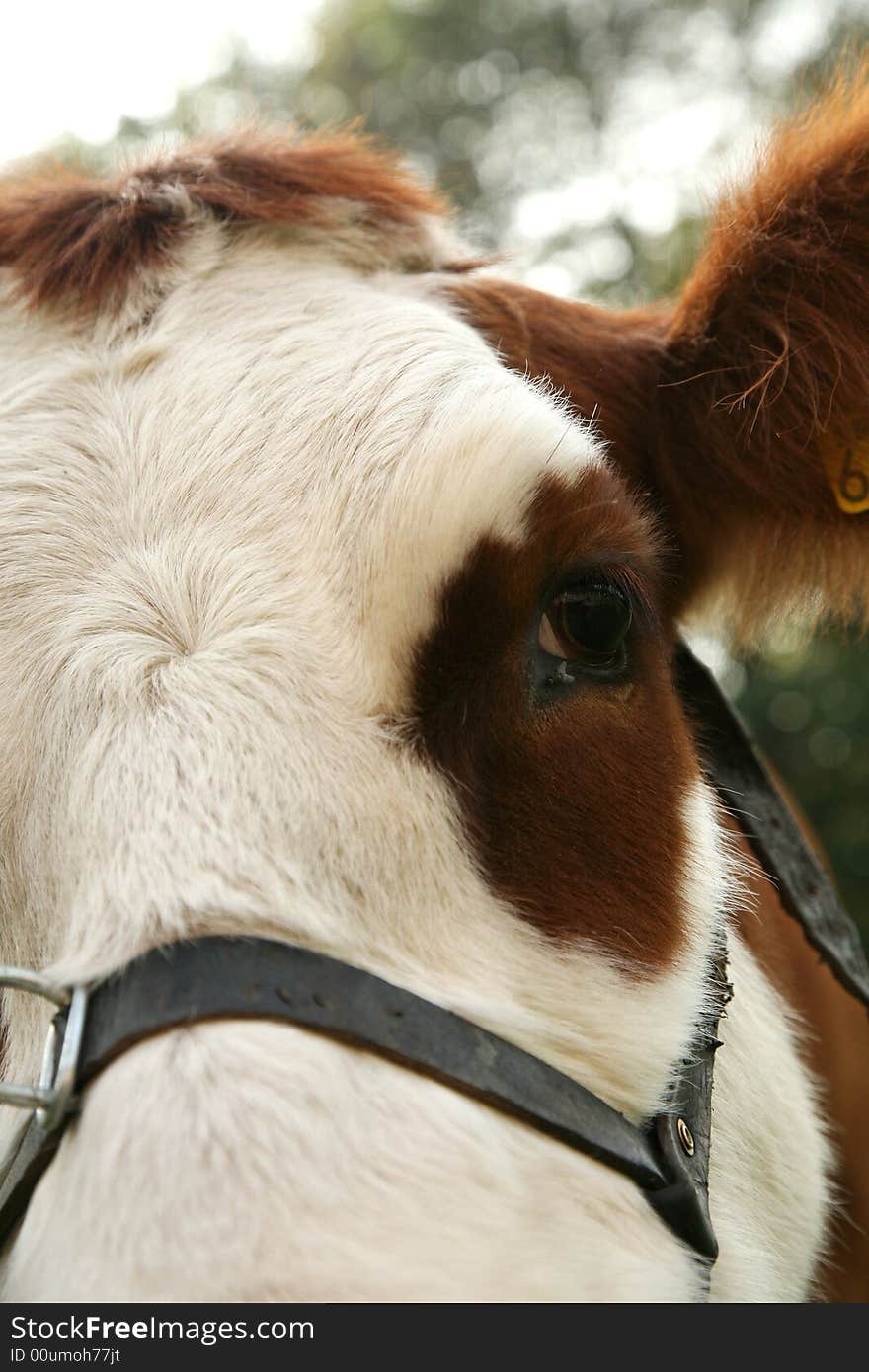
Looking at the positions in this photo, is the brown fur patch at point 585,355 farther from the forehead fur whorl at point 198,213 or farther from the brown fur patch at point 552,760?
the brown fur patch at point 552,760

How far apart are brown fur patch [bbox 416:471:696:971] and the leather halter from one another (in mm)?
225

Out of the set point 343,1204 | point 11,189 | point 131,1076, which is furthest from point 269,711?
point 11,189

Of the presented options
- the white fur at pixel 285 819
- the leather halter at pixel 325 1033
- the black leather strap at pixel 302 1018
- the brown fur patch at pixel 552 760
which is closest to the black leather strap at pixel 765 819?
the white fur at pixel 285 819

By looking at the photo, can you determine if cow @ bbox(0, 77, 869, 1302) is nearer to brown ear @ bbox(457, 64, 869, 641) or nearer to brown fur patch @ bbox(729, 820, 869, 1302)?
brown ear @ bbox(457, 64, 869, 641)

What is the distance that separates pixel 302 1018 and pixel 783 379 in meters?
1.43

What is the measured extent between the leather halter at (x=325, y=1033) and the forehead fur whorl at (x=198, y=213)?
1.17 m

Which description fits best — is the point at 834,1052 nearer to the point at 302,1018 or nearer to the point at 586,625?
the point at 586,625

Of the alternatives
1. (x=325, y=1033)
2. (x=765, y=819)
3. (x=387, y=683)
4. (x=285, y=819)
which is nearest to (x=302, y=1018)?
(x=325, y=1033)

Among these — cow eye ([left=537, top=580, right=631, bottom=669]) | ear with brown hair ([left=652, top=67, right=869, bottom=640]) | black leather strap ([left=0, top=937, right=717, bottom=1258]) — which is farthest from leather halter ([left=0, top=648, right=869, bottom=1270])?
ear with brown hair ([left=652, top=67, right=869, bottom=640])

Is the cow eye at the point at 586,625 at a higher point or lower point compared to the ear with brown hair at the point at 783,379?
lower

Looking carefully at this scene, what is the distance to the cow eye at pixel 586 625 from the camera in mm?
1725

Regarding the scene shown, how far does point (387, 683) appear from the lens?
1570 millimetres

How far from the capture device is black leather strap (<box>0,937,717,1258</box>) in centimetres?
132

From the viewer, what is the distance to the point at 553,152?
46.4ft
